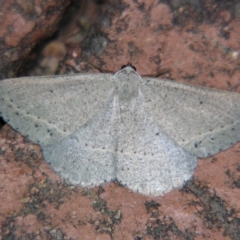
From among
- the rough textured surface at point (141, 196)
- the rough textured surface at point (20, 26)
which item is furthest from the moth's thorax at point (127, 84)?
the rough textured surface at point (20, 26)

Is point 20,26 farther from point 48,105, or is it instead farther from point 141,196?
point 141,196

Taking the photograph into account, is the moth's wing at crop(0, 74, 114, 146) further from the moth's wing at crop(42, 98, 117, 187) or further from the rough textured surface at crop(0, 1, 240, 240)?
the rough textured surface at crop(0, 1, 240, 240)

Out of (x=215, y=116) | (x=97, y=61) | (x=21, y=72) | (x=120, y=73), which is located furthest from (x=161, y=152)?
(x=21, y=72)

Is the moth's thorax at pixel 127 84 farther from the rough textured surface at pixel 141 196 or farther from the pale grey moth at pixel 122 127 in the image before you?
the rough textured surface at pixel 141 196

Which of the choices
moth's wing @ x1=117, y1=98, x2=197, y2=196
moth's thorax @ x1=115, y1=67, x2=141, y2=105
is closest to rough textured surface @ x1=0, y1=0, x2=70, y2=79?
moth's thorax @ x1=115, y1=67, x2=141, y2=105

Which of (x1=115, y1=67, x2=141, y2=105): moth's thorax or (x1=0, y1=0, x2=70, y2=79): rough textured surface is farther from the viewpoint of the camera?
(x1=0, y1=0, x2=70, y2=79): rough textured surface

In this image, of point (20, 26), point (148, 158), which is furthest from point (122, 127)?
point (20, 26)
